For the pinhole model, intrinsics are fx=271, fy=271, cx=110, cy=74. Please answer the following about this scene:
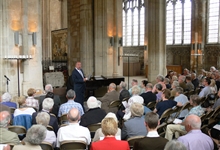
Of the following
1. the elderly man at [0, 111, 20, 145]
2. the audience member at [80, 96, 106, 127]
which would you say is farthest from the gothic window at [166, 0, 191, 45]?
the elderly man at [0, 111, 20, 145]

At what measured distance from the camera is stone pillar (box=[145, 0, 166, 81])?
15273mm

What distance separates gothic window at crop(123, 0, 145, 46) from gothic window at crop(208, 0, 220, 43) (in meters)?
7.11

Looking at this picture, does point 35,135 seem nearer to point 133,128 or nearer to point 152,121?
point 152,121

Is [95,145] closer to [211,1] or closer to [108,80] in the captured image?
[108,80]

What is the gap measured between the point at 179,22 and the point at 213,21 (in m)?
3.44

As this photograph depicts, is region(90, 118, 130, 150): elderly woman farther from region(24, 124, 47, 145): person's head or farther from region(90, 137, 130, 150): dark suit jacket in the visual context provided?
region(24, 124, 47, 145): person's head

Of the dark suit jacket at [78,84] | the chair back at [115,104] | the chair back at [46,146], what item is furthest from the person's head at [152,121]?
the dark suit jacket at [78,84]

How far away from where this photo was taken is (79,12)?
14.9m

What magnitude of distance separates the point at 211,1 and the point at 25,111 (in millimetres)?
20281

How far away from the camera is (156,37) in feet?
50.3

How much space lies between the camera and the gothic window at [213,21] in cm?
2133

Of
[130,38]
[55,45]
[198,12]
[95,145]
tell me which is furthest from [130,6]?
[95,145]

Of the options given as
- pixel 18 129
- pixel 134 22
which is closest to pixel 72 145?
pixel 18 129

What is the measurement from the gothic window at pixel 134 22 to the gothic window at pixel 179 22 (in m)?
3.16
